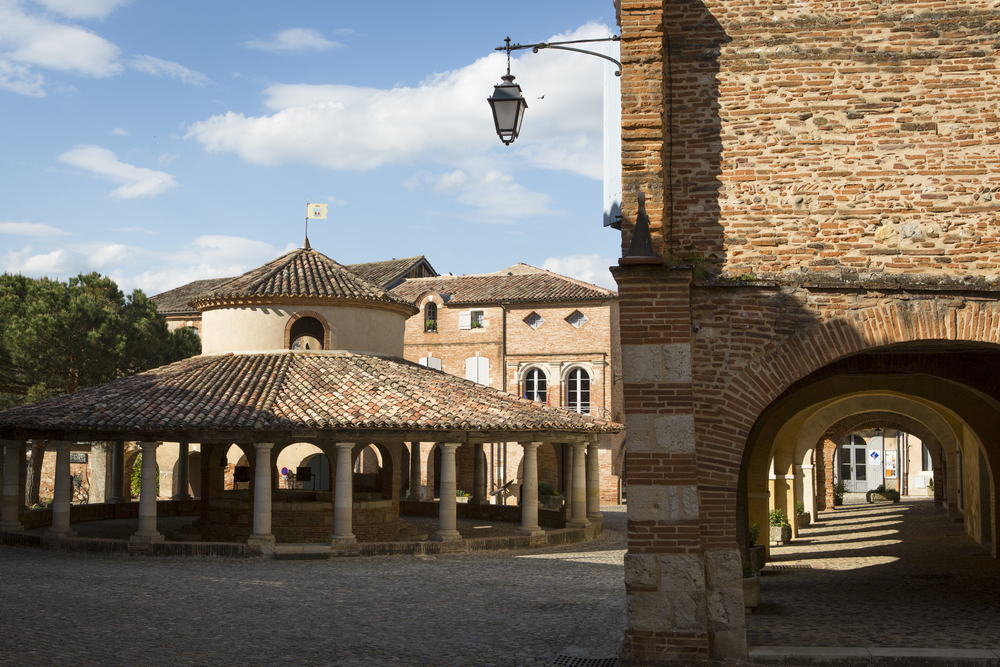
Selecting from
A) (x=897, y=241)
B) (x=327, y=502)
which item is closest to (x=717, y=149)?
(x=897, y=241)

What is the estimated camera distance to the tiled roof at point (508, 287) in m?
39.8

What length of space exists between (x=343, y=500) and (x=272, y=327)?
19.6 feet

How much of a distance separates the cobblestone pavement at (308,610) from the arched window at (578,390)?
19.8 meters

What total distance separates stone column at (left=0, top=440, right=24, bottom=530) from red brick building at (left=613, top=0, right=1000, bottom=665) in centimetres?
1843

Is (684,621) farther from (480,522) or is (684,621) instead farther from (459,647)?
(480,522)

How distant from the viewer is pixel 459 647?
1080cm

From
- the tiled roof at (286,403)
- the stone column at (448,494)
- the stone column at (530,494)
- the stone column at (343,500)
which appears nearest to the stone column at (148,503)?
the tiled roof at (286,403)

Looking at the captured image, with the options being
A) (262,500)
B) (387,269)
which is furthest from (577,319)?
(262,500)

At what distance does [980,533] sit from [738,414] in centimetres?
1520

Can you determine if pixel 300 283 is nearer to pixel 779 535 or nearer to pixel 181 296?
pixel 779 535

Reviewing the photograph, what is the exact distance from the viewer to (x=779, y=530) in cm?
2370

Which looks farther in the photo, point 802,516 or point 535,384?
point 535,384

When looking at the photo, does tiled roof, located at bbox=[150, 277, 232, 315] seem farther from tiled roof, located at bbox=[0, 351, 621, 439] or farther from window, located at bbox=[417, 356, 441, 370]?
tiled roof, located at bbox=[0, 351, 621, 439]

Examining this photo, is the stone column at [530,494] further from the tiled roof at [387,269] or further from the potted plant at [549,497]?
the tiled roof at [387,269]
